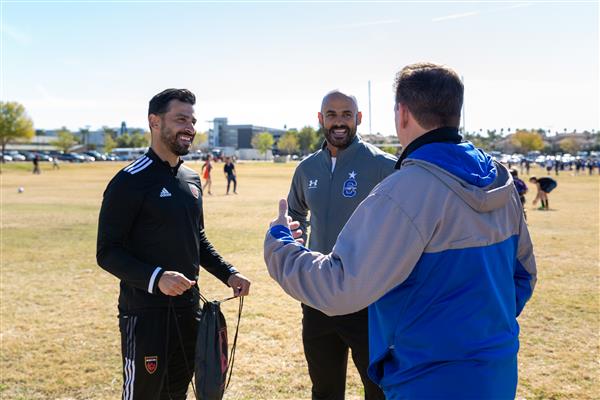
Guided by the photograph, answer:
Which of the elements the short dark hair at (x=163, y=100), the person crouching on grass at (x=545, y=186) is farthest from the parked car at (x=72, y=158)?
the short dark hair at (x=163, y=100)

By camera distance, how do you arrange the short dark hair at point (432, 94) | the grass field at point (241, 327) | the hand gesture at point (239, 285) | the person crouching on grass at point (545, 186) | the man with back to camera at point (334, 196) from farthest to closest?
the person crouching on grass at point (545, 186)
the grass field at point (241, 327)
the man with back to camera at point (334, 196)
the hand gesture at point (239, 285)
the short dark hair at point (432, 94)

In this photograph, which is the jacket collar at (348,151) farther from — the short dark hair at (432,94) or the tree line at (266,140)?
the tree line at (266,140)

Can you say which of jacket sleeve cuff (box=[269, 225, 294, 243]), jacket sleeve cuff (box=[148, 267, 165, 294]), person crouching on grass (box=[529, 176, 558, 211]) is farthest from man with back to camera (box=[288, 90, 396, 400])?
person crouching on grass (box=[529, 176, 558, 211])

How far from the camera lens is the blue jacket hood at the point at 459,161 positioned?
1.92 m

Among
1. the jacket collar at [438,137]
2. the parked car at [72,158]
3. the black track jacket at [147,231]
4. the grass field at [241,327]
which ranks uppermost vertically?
the parked car at [72,158]

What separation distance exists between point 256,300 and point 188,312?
454cm

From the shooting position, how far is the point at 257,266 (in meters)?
10.5

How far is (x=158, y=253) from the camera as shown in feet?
11.2

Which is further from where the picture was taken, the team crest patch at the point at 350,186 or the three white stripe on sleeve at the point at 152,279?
the team crest patch at the point at 350,186

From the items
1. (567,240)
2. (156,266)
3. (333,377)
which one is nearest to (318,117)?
(156,266)

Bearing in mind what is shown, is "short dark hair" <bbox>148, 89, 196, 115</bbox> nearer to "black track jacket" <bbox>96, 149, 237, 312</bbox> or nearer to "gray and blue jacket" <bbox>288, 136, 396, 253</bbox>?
"black track jacket" <bbox>96, 149, 237, 312</bbox>

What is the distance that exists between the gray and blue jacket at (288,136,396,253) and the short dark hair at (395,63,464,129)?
1.80m

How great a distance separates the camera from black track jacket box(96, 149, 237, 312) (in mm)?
3238

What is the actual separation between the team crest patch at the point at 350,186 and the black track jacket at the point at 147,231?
43.7 inches
